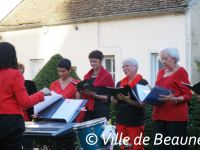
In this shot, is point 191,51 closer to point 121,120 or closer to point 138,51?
point 138,51

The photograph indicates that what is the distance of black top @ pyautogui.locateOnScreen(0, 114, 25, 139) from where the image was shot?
405cm

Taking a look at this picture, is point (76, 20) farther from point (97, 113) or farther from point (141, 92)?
point (141, 92)

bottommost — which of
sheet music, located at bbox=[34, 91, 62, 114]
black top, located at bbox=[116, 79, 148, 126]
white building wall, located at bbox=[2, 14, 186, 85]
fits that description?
black top, located at bbox=[116, 79, 148, 126]

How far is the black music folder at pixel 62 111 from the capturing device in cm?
516

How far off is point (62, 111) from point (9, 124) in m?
1.28

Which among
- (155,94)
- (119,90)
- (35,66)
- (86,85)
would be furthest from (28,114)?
(35,66)

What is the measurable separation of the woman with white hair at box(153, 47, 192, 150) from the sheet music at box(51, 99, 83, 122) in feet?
3.84

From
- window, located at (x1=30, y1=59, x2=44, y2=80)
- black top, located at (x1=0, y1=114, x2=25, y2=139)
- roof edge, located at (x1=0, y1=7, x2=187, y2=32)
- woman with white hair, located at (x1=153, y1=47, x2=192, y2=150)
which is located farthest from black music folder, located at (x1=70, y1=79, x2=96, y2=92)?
window, located at (x1=30, y1=59, x2=44, y2=80)

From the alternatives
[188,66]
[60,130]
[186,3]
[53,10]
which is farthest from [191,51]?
[60,130]

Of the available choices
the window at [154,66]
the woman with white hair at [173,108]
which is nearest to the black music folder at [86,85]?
the woman with white hair at [173,108]

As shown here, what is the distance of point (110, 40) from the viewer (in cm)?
1366

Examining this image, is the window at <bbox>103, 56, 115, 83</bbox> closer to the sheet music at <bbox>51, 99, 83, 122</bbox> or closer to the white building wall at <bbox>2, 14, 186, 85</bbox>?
the white building wall at <bbox>2, 14, 186, 85</bbox>

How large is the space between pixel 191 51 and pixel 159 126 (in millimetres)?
6996

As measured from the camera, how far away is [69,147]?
229 inches
